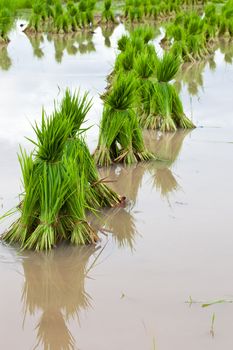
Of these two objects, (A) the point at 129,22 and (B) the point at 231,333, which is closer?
(B) the point at 231,333

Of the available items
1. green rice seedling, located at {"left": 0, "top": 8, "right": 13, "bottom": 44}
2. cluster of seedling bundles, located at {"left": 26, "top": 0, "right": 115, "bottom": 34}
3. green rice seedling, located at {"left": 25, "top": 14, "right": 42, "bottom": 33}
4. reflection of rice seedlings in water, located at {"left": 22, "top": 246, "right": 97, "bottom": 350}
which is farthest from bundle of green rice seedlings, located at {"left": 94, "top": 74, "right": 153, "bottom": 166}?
green rice seedling, located at {"left": 25, "top": 14, "right": 42, "bottom": 33}

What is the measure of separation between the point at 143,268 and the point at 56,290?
1.78 ft

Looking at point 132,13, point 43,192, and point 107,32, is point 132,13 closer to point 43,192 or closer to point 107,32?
point 107,32

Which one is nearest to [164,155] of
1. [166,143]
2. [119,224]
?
[166,143]

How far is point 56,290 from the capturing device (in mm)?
3666

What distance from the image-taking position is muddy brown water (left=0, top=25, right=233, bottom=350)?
10.5ft

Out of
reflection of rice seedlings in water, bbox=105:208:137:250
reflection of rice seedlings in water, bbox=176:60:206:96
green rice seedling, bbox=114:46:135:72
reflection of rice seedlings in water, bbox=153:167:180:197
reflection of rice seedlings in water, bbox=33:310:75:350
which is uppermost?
reflection of rice seedlings in water, bbox=33:310:75:350

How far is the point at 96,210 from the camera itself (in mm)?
4504

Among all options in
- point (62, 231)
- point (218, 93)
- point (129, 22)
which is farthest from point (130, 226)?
point (129, 22)

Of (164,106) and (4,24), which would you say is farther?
(4,24)

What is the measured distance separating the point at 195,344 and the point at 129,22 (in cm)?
1689

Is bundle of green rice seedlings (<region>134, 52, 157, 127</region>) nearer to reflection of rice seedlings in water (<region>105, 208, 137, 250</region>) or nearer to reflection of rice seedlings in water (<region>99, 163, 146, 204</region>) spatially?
reflection of rice seedlings in water (<region>99, 163, 146, 204</region>)

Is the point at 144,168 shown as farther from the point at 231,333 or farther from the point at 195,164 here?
the point at 231,333

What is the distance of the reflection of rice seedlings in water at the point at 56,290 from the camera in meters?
3.22
